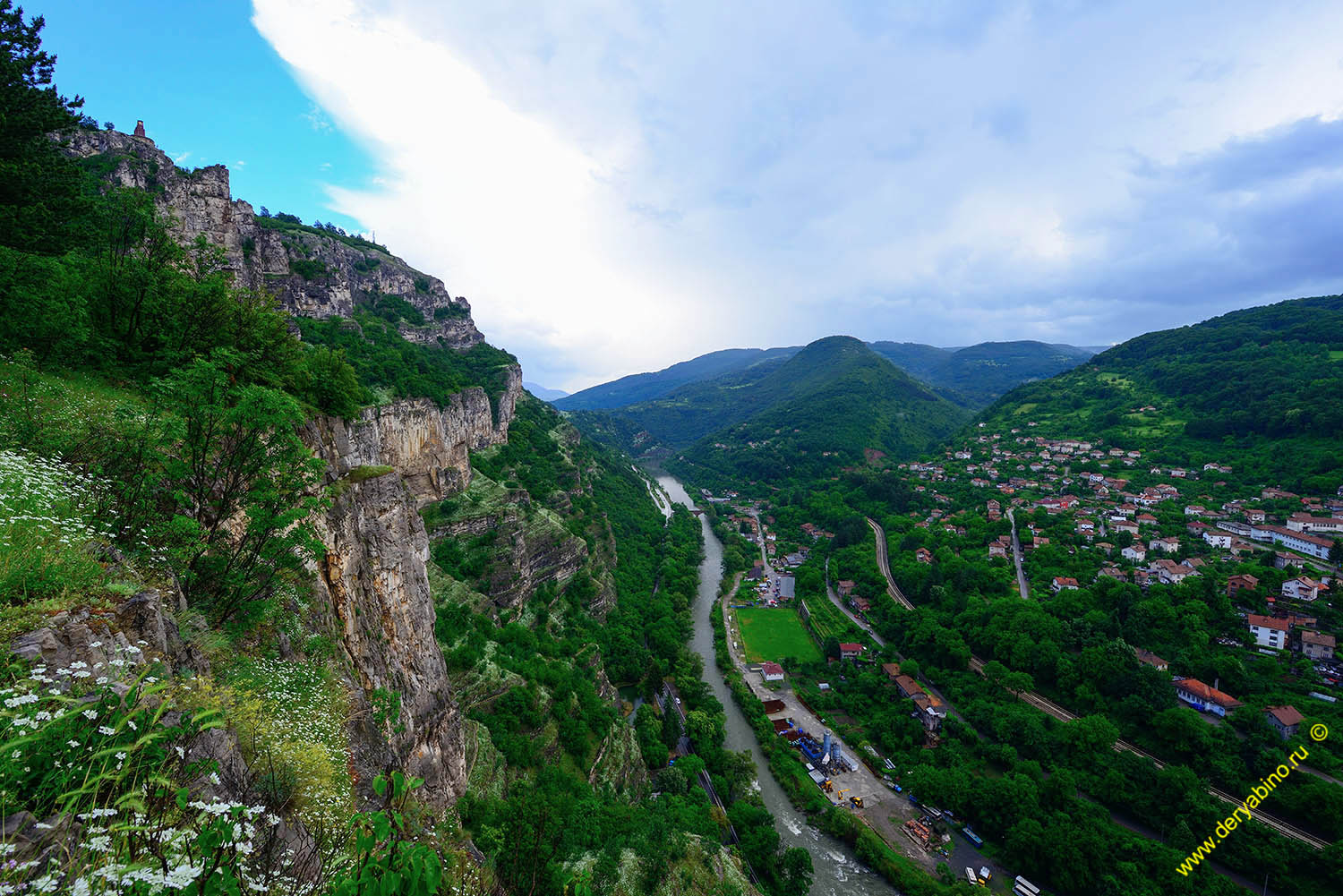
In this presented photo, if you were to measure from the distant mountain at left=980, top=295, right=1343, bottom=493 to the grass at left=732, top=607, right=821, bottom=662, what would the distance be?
44.5 m

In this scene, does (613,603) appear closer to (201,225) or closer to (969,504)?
(201,225)

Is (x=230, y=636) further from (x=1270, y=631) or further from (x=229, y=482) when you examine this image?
(x=1270, y=631)

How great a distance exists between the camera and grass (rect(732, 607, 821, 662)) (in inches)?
1596

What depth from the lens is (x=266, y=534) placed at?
8023 mm

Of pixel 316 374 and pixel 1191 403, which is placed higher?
pixel 316 374

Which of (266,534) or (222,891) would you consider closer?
(222,891)

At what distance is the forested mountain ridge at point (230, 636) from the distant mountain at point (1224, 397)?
207ft

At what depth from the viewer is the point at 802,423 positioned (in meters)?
112

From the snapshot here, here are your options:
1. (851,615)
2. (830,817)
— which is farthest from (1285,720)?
(851,615)

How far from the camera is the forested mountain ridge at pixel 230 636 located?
272cm

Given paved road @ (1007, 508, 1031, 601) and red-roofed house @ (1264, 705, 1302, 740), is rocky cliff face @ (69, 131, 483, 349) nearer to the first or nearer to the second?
red-roofed house @ (1264, 705, 1302, 740)

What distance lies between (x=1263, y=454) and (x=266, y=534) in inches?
3076

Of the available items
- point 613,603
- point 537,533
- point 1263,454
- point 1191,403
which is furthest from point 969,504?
point 537,533

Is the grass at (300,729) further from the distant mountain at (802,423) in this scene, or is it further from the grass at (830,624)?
the distant mountain at (802,423)
